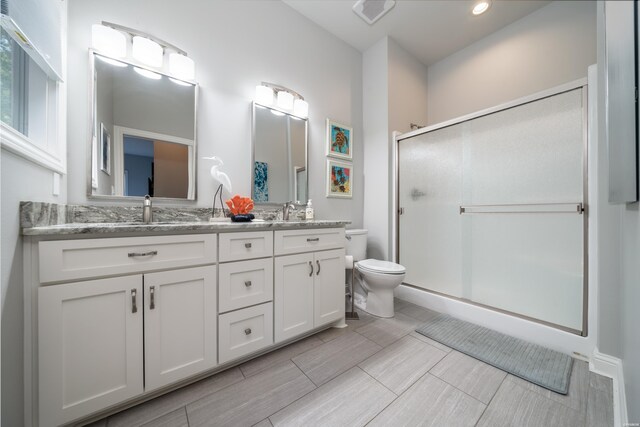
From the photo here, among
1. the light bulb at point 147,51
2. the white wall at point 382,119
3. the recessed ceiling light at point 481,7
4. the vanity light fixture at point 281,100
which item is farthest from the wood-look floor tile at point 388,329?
the recessed ceiling light at point 481,7

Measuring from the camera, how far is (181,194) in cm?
151

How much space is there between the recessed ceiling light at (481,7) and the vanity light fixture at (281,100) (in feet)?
5.94

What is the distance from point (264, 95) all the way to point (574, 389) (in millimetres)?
2682

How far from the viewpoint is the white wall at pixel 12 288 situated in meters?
0.71

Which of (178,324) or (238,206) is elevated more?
(238,206)

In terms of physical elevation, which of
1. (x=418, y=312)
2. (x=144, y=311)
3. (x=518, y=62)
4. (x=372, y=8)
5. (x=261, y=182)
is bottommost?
(x=418, y=312)

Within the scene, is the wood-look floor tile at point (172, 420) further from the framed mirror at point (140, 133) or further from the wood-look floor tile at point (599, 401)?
the wood-look floor tile at point (599, 401)

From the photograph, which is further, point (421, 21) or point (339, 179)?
point (339, 179)

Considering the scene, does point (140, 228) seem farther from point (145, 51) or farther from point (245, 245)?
point (145, 51)

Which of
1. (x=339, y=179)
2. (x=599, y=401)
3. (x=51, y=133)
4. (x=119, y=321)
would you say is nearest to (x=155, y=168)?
(x=51, y=133)

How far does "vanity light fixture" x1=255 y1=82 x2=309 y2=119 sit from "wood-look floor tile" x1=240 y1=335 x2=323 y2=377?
6.05 feet

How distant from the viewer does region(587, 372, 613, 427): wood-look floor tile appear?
0.96 metres

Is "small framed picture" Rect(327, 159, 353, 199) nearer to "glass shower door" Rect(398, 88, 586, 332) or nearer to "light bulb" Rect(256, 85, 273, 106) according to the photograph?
"glass shower door" Rect(398, 88, 586, 332)

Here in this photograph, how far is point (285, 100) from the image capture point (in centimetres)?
195
